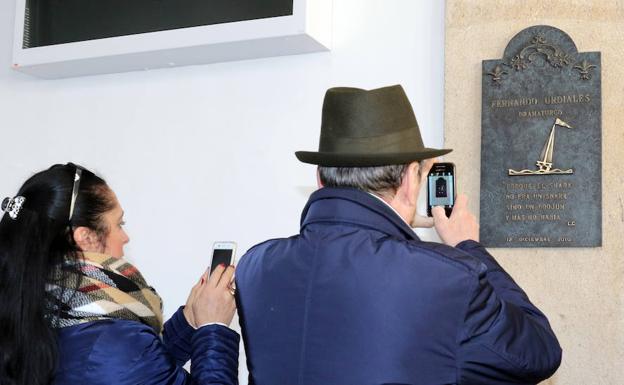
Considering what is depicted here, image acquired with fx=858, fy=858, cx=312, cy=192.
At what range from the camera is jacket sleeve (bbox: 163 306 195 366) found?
6.52 feet

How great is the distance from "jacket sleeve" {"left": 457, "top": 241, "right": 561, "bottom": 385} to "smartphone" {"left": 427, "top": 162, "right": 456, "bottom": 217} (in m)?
0.44

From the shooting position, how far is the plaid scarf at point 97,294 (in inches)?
66.4

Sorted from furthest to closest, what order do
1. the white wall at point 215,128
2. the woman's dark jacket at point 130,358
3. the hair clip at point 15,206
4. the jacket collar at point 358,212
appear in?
the white wall at point 215,128, the hair clip at point 15,206, the woman's dark jacket at point 130,358, the jacket collar at point 358,212

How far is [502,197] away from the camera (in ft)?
8.38

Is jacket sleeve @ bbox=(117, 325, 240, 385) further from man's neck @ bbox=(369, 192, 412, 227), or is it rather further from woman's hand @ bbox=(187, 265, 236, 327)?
man's neck @ bbox=(369, 192, 412, 227)

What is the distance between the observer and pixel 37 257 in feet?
5.60

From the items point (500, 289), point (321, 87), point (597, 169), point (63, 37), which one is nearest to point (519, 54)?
point (597, 169)

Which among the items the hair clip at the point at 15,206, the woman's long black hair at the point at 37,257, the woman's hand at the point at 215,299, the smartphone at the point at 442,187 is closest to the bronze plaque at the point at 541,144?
the smartphone at the point at 442,187

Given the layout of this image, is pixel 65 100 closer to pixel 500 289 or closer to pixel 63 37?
pixel 63 37

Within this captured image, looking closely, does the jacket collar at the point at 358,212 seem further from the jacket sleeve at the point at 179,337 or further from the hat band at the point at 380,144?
the jacket sleeve at the point at 179,337

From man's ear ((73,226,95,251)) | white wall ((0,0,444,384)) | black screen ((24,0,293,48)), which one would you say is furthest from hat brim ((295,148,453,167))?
black screen ((24,0,293,48))

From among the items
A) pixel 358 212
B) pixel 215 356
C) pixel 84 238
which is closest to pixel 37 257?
pixel 84 238

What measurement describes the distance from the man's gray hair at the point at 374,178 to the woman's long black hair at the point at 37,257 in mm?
596

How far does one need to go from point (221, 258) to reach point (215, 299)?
0.14m
